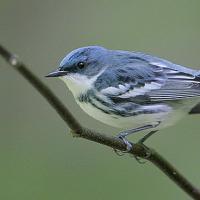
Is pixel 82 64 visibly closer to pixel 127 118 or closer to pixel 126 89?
pixel 126 89

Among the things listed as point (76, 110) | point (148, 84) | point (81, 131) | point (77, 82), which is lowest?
point (76, 110)

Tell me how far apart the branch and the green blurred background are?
2.18 meters

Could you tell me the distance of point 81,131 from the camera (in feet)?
9.18

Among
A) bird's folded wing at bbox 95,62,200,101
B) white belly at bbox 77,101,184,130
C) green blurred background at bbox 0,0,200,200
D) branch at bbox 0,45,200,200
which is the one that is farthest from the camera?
green blurred background at bbox 0,0,200,200

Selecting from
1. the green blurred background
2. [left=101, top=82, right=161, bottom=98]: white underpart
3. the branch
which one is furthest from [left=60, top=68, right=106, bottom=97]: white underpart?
the green blurred background

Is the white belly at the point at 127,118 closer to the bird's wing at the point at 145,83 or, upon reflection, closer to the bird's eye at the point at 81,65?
the bird's wing at the point at 145,83

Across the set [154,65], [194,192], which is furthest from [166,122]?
[194,192]

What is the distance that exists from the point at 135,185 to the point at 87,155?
0.57m

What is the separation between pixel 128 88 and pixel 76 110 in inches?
98.9

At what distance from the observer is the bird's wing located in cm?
382

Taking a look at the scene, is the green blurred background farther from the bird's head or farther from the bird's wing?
the bird's head

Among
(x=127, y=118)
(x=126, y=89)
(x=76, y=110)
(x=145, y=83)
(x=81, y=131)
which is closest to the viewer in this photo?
(x=81, y=131)

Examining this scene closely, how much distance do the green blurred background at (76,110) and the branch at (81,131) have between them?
2.18 metres

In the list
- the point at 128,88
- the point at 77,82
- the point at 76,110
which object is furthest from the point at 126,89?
the point at 76,110
